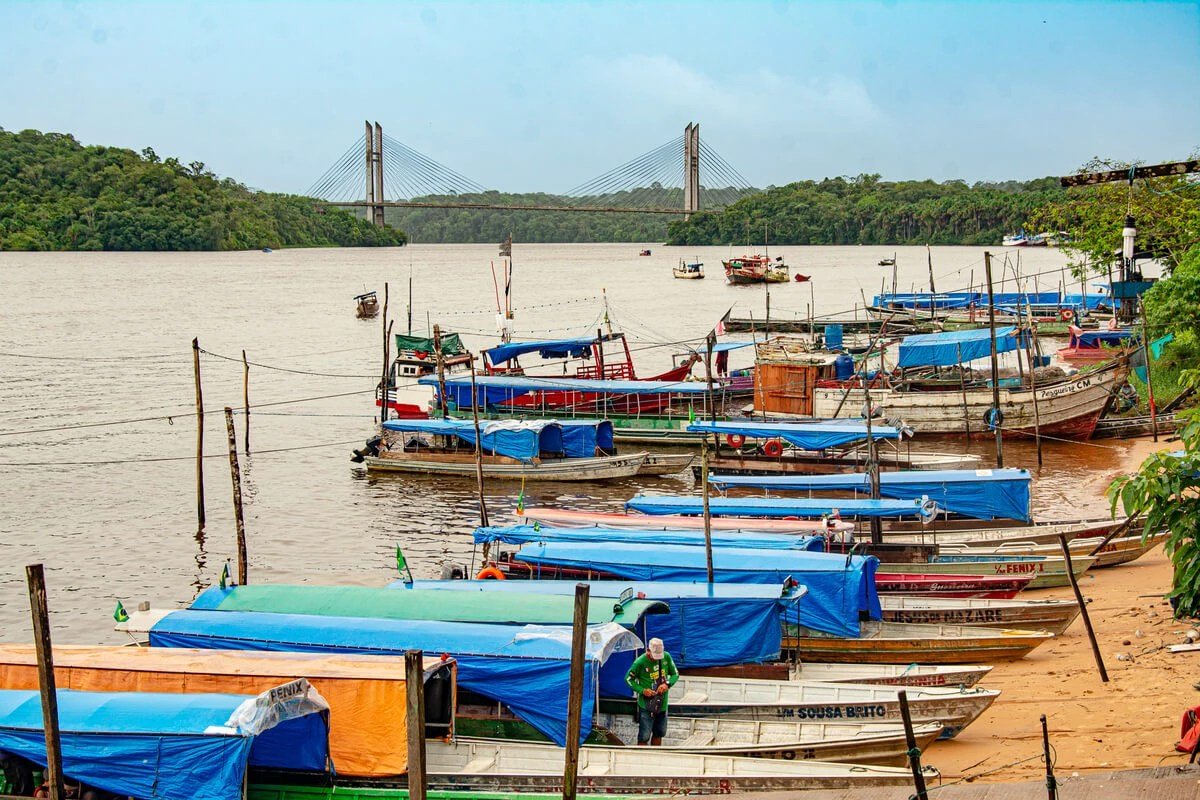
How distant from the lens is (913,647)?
15047mm

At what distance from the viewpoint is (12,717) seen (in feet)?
35.6

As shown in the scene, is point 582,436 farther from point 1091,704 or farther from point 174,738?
point 174,738

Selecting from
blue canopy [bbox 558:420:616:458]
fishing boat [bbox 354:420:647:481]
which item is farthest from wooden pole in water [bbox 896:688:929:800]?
blue canopy [bbox 558:420:616:458]

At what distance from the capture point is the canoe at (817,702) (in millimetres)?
12336

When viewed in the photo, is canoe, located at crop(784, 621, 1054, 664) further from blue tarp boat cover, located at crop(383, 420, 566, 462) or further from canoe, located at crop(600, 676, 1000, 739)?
blue tarp boat cover, located at crop(383, 420, 566, 462)

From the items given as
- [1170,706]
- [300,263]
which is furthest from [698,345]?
[300,263]

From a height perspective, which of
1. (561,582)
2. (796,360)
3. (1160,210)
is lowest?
(561,582)

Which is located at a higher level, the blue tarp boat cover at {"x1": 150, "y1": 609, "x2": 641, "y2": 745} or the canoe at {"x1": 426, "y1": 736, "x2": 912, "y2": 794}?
the blue tarp boat cover at {"x1": 150, "y1": 609, "x2": 641, "y2": 745}

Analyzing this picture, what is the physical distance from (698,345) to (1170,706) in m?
44.2

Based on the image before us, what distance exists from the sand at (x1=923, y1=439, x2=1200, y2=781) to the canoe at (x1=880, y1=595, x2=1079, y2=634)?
0.31m

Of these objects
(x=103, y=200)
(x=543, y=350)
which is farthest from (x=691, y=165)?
(x=543, y=350)

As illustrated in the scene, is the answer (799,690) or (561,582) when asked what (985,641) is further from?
(561,582)

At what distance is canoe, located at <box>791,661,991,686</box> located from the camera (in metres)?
13.2

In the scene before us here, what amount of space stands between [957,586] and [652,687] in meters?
7.36
